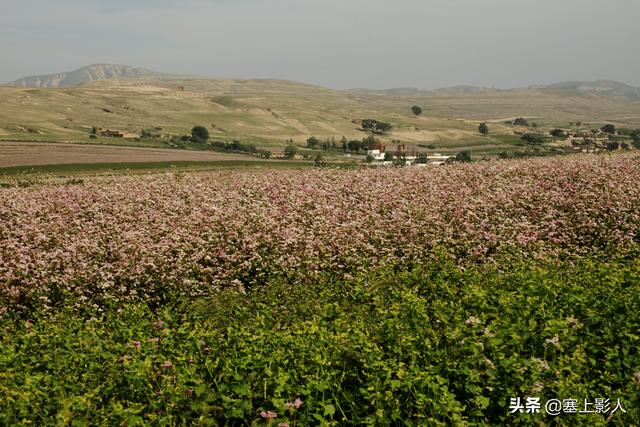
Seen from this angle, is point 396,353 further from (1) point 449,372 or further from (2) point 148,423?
(2) point 148,423

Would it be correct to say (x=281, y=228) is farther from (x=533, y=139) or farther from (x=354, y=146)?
(x=533, y=139)

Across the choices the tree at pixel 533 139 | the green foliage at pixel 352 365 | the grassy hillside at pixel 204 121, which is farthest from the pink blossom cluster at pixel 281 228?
the tree at pixel 533 139

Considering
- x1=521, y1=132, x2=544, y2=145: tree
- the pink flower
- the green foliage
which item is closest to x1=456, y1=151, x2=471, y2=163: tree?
the green foliage

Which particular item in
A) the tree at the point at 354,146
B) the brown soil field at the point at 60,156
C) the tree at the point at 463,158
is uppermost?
the tree at the point at 463,158

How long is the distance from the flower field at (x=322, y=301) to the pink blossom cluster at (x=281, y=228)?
0.07 m

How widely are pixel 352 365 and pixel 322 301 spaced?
11.8 ft

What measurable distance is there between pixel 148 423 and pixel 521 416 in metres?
4.05

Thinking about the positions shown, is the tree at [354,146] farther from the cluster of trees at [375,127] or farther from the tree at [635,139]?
the cluster of trees at [375,127]

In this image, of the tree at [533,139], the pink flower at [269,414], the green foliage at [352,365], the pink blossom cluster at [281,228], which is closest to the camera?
the pink flower at [269,414]

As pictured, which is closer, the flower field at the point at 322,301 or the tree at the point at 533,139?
the flower field at the point at 322,301

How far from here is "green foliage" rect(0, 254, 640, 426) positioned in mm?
6852

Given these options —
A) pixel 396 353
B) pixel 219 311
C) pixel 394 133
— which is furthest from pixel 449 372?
pixel 394 133

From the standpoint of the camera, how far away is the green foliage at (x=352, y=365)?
6852mm

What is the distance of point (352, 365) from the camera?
7.92 metres
